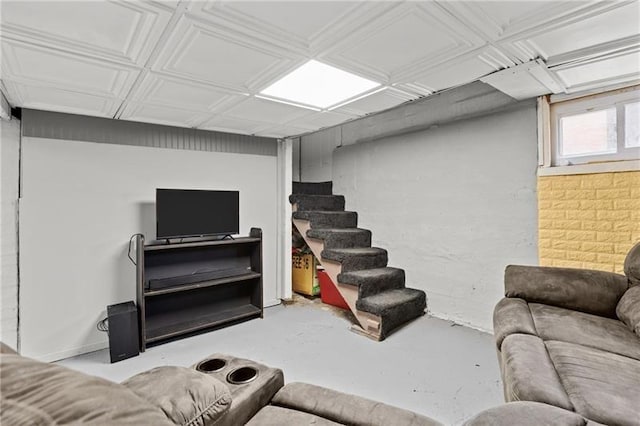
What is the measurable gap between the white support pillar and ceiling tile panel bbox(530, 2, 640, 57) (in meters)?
2.97

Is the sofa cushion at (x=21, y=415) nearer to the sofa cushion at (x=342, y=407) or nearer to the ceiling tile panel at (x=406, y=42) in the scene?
the sofa cushion at (x=342, y=407)

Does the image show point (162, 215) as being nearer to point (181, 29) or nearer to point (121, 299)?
point (121, 299)

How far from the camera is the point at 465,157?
3.36 meters

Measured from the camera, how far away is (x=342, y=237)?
400 cm

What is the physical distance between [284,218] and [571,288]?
305 centimetres

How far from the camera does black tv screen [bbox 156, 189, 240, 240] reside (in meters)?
3.03

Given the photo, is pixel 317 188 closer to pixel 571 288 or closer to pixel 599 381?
pixel 571 288

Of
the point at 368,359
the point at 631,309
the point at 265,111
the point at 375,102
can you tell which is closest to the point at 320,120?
the point at 265,111

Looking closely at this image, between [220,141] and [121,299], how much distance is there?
197 cm

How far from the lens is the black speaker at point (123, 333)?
2.68 meters

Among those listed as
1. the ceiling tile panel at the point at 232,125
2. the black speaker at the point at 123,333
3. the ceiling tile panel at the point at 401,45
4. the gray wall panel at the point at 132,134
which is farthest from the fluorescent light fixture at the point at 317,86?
the black speaker at the point at 123,333

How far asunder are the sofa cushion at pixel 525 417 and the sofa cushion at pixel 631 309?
1.25 meters

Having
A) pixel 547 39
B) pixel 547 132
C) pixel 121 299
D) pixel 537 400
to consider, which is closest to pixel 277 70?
pixel 547 39

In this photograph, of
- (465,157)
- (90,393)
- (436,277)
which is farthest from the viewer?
(436,277)
